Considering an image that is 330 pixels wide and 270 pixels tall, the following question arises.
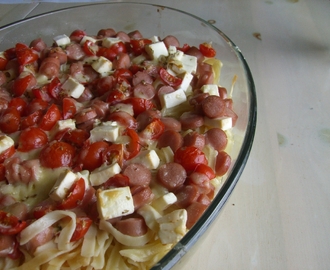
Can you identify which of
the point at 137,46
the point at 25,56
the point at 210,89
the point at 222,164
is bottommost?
the point at 222,164

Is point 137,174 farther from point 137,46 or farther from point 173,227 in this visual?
point 137,46

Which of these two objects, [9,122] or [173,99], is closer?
[9,122]

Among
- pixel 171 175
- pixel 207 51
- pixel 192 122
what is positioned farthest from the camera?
pixel 207 51

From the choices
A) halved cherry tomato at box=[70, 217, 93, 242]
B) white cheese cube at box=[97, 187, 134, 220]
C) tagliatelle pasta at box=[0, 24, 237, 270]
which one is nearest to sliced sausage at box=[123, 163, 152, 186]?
tagliatelle pasta at box=[0, 24, 237, 270]

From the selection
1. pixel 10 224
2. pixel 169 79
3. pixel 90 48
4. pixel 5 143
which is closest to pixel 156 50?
pixel 169 79

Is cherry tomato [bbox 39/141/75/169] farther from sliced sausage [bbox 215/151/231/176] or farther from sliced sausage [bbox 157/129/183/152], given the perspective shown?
sliced sausage [bbox 215/151/231/176]

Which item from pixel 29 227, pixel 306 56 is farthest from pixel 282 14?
pixel 29 227

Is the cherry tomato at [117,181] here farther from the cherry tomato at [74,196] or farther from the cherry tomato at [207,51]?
the cherry tomato at [207,51]
